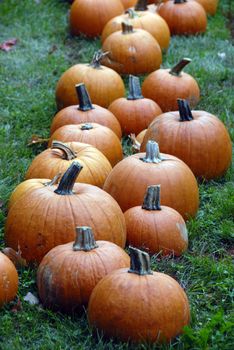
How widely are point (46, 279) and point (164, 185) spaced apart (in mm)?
1240

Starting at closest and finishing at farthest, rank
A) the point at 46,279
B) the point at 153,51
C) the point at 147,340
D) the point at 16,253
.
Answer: the point at 147,340
the point at 46,279
the point at 16,253
the point at 153,51

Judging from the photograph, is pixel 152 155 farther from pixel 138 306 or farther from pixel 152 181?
pixel 138 306

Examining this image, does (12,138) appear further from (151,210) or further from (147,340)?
(147,340)

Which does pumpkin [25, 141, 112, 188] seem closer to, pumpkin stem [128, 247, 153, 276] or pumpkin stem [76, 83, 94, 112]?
pumpkin stem [76, 83, 94, 112]

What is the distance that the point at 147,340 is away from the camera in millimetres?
3416

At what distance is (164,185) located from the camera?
4.73m

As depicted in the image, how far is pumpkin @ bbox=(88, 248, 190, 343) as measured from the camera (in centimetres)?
340

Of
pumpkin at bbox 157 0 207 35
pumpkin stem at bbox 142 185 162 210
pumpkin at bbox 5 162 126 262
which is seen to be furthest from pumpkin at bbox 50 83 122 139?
pumpkin at bbox 157 0 207 35

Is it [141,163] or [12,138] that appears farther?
[12,138]

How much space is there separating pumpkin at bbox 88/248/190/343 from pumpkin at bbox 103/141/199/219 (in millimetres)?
1273

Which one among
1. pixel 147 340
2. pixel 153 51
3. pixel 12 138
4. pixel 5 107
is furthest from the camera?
pixel 153 51

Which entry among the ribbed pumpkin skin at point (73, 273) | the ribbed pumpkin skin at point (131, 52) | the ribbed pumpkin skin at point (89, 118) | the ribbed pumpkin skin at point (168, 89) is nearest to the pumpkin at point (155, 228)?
the ribbed pumpkin skin at point (73, 273)

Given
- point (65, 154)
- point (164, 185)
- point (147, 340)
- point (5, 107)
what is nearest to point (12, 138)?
point (5, 107)

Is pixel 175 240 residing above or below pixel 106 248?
below
